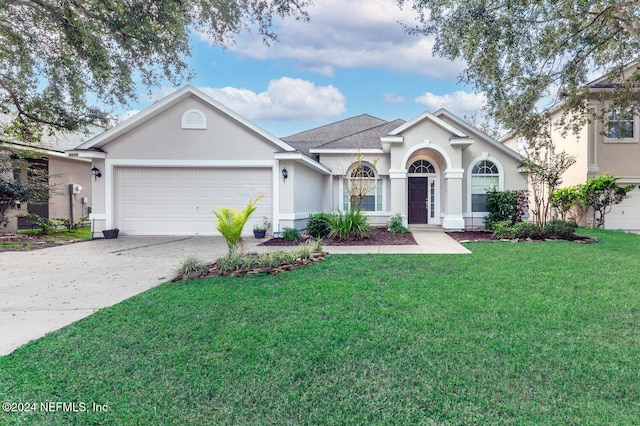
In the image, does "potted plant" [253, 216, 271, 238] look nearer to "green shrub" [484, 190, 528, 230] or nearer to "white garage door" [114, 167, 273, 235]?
"white garage door" [114, 167, 273, 235]

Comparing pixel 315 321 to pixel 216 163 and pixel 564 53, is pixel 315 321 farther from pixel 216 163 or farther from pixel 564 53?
pixel 564 53

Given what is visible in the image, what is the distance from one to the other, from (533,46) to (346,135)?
895 centimetres

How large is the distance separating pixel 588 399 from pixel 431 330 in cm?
132

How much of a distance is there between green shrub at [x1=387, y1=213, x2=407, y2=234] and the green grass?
7.38 meters

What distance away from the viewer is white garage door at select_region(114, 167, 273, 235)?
1207 centimetres

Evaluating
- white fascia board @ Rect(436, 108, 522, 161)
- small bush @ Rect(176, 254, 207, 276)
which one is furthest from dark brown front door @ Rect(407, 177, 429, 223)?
small bush @ Rect(176, 254, 207, 276)

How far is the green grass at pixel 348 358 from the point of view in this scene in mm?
2260

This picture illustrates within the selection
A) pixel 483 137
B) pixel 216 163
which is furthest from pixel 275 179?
pixel 483 137

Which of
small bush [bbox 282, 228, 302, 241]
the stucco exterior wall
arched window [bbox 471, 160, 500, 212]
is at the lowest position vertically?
small bush [bbox 282, 228, 302, 241]

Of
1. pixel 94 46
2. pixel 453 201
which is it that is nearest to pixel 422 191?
pixel 453 201

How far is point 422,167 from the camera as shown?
49.8ft

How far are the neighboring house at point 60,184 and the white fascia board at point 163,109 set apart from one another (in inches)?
166

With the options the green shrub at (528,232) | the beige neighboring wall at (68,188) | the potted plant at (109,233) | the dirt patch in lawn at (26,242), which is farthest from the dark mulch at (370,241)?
the beige neighboring wall at (68,188)

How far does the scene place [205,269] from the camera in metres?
6.00
